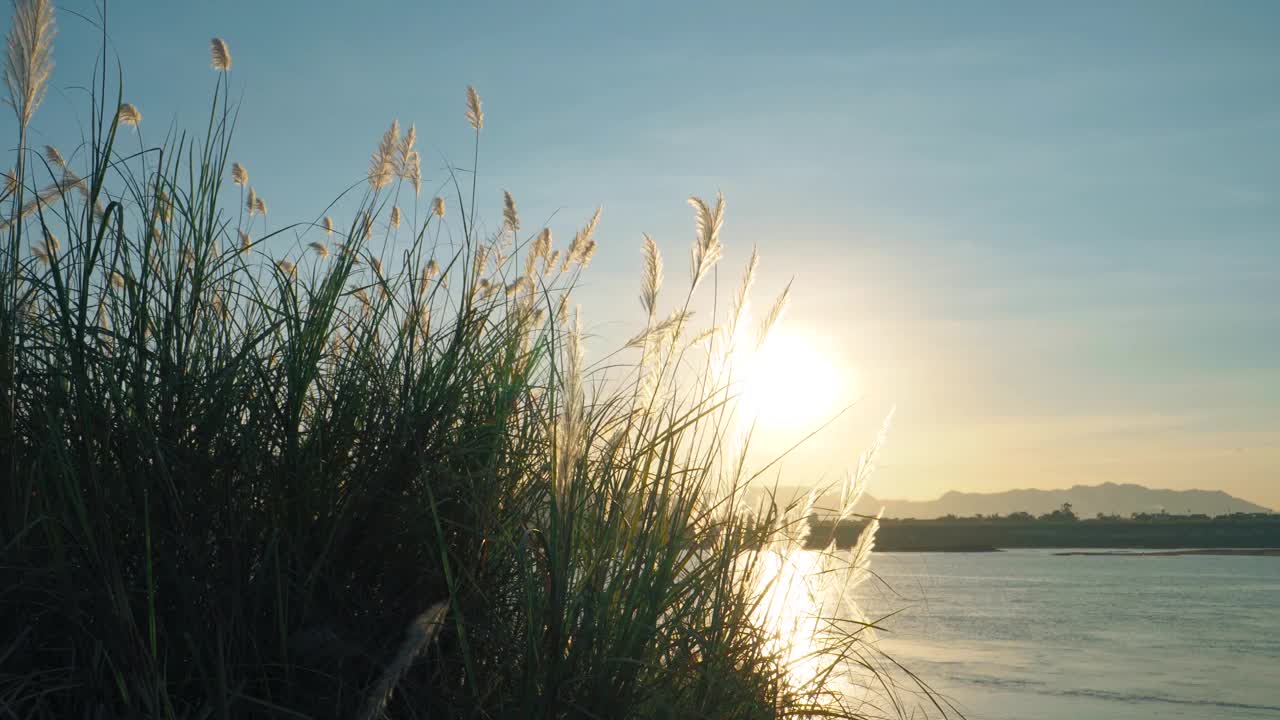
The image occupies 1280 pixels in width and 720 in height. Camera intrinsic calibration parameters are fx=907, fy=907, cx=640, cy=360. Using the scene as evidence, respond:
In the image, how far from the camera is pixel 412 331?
2.24 metres

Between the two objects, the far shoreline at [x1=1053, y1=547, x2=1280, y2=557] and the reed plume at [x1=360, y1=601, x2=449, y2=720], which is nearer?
the reed plume at [x1=360, y1=601, x2=449, y2=720]

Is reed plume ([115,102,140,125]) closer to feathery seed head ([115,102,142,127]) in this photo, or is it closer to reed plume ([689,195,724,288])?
feathery seed head ([115,102,142,127])

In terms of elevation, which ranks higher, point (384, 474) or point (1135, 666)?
point (384, 474)

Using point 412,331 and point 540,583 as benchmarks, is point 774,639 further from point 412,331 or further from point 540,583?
point 412,331

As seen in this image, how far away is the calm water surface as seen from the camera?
200 inches

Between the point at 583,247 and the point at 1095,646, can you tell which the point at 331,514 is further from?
the point at 1095,646

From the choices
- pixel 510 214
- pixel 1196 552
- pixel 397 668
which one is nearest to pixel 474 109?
pixel 510 214

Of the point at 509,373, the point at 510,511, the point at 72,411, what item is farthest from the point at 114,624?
the point at 509,373

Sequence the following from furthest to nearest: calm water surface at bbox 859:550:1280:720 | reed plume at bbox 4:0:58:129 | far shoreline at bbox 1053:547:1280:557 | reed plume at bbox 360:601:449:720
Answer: far shoreline at bbox 1053:547:1280:557 < calm water surface at bbox 859:550:1280:720 < reed plume at bbox 4:0:58:129 < reed plume at bbox 360:601:449:720

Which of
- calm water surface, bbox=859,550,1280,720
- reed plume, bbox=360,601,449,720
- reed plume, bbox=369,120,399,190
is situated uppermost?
reed plume, bbox=369,120,399,190

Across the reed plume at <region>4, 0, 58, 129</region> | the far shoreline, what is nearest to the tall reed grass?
the reed plume at <region>4, 0, 58, 129</region>

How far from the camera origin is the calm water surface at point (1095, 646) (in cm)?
508

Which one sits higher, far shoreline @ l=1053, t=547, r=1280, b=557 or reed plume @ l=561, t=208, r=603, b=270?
reed plume @ l=561, t=208, r=603, b=270

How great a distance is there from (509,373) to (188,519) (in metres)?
0.84
